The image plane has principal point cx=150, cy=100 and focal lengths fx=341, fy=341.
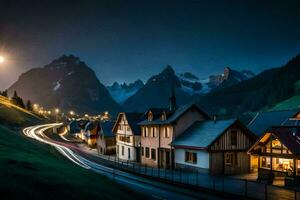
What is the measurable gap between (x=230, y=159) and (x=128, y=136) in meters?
28.7

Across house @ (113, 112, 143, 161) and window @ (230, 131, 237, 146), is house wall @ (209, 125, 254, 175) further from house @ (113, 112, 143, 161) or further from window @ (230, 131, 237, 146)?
house @ (113, 112, 143, 161)

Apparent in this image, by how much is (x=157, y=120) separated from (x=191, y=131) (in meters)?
8.33

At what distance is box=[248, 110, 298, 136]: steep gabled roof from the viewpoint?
53719 mm

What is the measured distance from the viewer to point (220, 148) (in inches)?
1747

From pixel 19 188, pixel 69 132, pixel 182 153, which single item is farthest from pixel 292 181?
pixel 69 132

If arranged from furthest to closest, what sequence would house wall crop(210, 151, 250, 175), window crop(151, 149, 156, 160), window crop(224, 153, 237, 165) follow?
1. window crop(151, 149, 156, 160)
2. window crop(224, 153, 237, 165)
3. house wall crop(210, 151, 250, 175)

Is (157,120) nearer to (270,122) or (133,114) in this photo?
(133,114)

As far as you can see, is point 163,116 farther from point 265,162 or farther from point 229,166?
point 265,162

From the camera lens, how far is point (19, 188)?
14.1 m

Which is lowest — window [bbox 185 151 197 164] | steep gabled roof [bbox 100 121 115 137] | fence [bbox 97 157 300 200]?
fence [bbox 97 157 300 200]

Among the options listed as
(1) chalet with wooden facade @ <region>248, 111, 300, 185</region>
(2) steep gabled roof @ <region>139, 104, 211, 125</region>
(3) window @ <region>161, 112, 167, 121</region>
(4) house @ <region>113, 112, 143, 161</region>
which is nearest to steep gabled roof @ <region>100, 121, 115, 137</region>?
(4) house @ <region>113, 112, 143, 161</region>

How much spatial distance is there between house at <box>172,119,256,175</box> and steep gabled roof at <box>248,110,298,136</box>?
879cm

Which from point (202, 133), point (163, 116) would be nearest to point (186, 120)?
point (163, 116)

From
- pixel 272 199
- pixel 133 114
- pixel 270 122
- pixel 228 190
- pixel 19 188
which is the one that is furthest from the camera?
pixel 133 114
